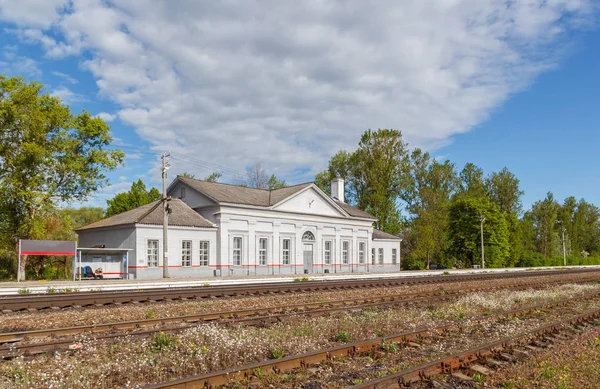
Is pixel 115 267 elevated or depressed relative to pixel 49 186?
depressed

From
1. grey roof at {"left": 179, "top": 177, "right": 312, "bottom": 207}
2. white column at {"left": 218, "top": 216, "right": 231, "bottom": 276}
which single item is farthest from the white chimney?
white column at {"left": 218, "top": 216, "right": 231, "bottom": 276}

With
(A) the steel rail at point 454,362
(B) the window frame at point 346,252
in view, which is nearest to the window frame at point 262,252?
(B) the window frame at point 346,252

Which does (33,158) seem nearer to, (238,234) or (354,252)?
(238,234)

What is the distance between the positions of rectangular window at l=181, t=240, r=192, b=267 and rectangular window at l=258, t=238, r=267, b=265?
22.2ft

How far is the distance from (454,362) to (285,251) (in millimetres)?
35740

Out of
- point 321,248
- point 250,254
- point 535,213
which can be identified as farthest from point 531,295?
point 535,213

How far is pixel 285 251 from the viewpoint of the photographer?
1708 inches

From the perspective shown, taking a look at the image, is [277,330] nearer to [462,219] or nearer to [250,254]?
[250,254]

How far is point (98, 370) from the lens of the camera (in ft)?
24.4

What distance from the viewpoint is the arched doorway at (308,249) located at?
4481 centimetres

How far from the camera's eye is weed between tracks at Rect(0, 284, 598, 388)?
7250mm

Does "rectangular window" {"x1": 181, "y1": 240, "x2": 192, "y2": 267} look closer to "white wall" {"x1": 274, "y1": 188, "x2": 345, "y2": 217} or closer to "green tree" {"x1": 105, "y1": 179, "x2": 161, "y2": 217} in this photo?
"white wall" {"x1": 274, "y1": 188, "x2": 345, "y2": 217}

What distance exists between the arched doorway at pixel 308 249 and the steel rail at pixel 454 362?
33.9 metres

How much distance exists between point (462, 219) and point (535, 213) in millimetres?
45321
